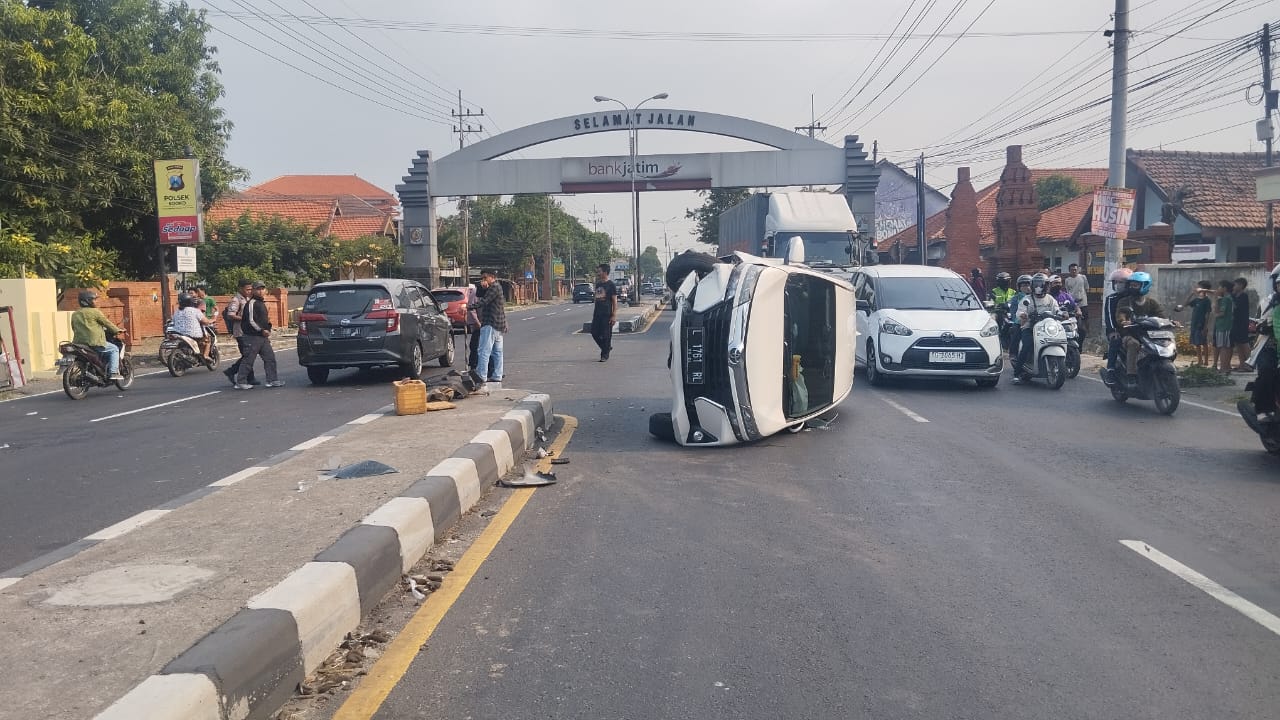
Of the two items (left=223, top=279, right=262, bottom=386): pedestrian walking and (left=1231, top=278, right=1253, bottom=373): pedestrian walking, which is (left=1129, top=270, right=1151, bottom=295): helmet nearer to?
(left=1231, top=278, right=1253, bottom=373): pedestrian walking

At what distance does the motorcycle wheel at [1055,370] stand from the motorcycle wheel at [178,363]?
14.9m

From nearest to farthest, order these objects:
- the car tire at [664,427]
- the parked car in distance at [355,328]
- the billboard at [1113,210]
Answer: the car tire at [664,427] → the parked car in distance at [355,328] → the billboard at [1113,210]

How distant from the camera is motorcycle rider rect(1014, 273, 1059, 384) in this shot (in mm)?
14695

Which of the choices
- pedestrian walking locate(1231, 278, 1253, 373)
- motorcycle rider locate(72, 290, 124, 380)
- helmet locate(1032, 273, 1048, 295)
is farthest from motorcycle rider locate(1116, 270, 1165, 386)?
motorcycle rider locate(72, 290, 124, 380)

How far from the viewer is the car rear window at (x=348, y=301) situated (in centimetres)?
1552

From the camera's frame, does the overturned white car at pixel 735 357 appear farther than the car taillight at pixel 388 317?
No

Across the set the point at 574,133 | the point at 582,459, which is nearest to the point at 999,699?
the point at 582,459

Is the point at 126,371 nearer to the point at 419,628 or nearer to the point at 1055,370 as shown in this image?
the point at 419,628

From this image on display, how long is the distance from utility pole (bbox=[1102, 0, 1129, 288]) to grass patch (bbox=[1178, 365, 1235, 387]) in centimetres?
333

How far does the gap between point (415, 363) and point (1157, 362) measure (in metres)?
10.6

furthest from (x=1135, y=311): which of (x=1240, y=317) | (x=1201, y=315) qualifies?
(x=1201, y=315)


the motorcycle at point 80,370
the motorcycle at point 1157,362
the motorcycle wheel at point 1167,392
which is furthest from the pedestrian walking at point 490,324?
the motorcycle wheel at point 1167,392

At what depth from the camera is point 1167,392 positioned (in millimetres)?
11508

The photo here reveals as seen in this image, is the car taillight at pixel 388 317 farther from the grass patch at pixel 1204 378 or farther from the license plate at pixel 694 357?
the grass patch at pixel 1204 378
